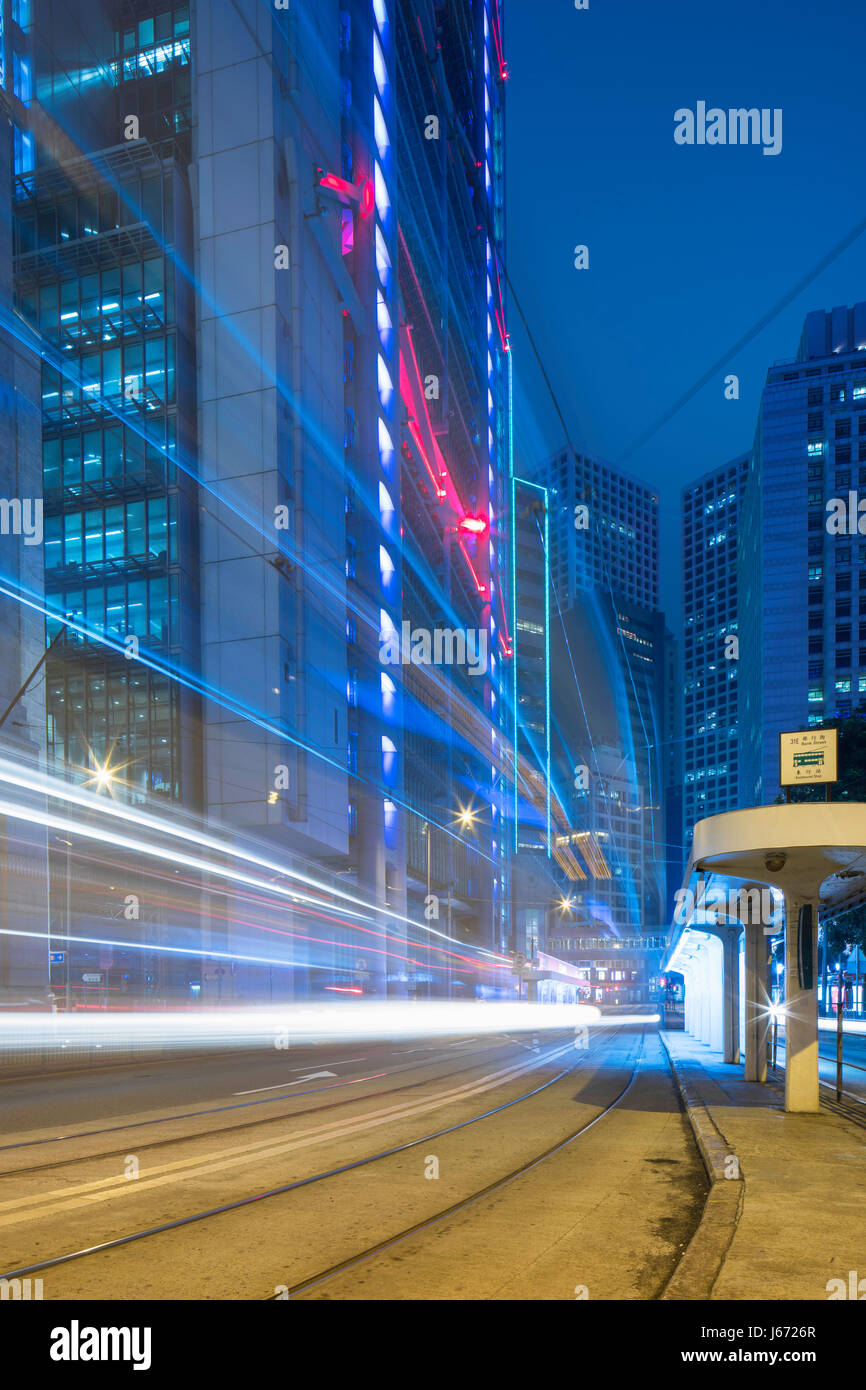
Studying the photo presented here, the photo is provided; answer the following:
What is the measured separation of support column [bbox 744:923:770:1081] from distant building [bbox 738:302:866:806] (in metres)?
101

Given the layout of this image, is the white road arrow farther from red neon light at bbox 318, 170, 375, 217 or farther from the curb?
red neon light at bbox 318, 170, 375, 217

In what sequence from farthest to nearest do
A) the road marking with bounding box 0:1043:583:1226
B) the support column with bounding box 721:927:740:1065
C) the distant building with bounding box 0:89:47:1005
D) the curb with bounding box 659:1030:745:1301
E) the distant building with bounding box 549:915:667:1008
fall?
the distant building with bounding box 549:915:667:1008 → the distant building with bounding box 0:89:47:1005 → the support column with bounding box 721:927:740:1065 → the road marking with bounding box 0:1043:583:1226 → the curb with bounding box 659:1030:745:1301

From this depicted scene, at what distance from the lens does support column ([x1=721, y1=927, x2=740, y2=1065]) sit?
2473 centimetres

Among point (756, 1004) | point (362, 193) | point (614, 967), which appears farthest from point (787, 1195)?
point (614, 967)

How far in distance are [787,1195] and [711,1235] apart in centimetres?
197

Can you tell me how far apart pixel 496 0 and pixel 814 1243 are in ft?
538

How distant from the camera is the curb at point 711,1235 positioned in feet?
21.2

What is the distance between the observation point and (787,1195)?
30.6 ft

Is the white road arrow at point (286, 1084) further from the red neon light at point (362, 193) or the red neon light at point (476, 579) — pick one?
the red neon light at point (476, 579)

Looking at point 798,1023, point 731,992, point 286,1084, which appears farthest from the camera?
point 731,992

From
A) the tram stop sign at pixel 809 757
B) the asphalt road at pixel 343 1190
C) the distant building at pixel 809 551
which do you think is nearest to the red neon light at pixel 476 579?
the distant building at pixel 809 551

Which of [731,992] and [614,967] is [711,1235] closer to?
[731,992]

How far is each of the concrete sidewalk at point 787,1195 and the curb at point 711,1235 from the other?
5 centimetres

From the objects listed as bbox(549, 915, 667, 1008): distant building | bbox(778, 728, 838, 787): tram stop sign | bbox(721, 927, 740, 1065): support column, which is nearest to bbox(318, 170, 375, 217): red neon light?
bbox(721, 927, 740, 1065): support column
